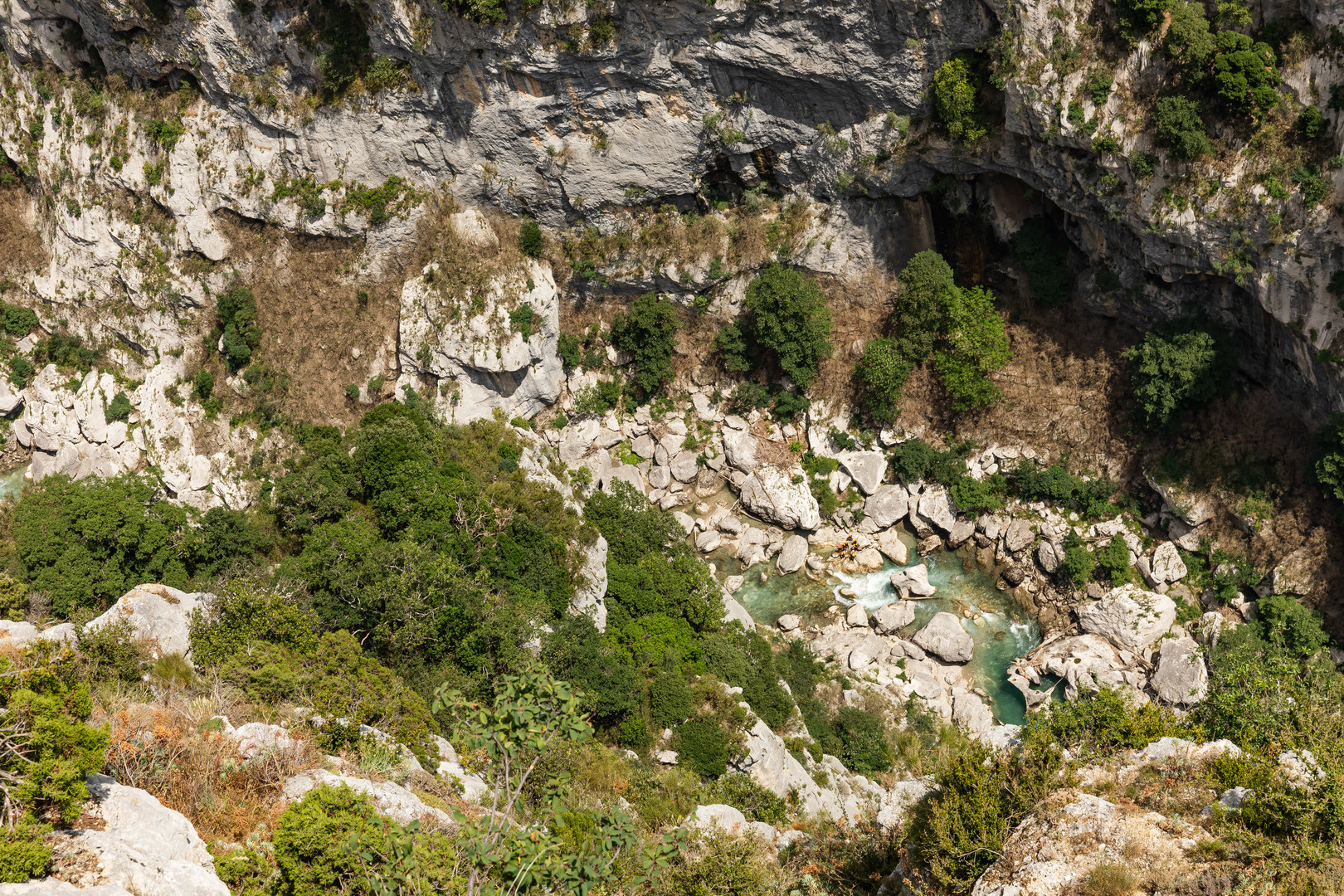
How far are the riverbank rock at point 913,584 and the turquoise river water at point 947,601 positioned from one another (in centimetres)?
25

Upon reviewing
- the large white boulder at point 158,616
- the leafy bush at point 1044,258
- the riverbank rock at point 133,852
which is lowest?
the large white boulder at point 158,616

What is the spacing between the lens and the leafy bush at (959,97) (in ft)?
99.7

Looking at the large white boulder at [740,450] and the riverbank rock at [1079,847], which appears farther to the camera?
the large white boulder at [740,450]

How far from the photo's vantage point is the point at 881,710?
3102cm

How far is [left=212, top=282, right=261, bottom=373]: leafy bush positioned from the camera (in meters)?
35.6

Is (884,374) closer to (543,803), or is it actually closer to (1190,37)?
(1190,37)

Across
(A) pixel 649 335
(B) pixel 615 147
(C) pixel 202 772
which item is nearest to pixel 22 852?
(C) pixel 202 772

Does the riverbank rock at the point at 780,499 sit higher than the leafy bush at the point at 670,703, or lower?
higher

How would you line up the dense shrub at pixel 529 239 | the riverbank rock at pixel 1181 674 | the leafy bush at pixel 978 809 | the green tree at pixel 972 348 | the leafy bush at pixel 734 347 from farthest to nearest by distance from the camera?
1. the leafy bush at pixel 734 347
2. the dense shrub at pixel 529 239
3. the green tree at pixel 972 348
4. the riverbank rock at pixel 1181 674
5. the leafy bush at pixel 978 809

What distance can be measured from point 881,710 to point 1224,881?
1916 centimetres

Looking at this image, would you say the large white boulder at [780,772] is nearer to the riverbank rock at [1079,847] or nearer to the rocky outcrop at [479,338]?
the riverbank rock at [1079,847]

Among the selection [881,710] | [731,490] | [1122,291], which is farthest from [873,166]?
[881,710]

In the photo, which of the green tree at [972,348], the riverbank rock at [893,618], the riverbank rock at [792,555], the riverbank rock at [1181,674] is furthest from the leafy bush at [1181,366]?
the riverbank rock at [792,555]

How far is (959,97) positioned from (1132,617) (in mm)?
19708
